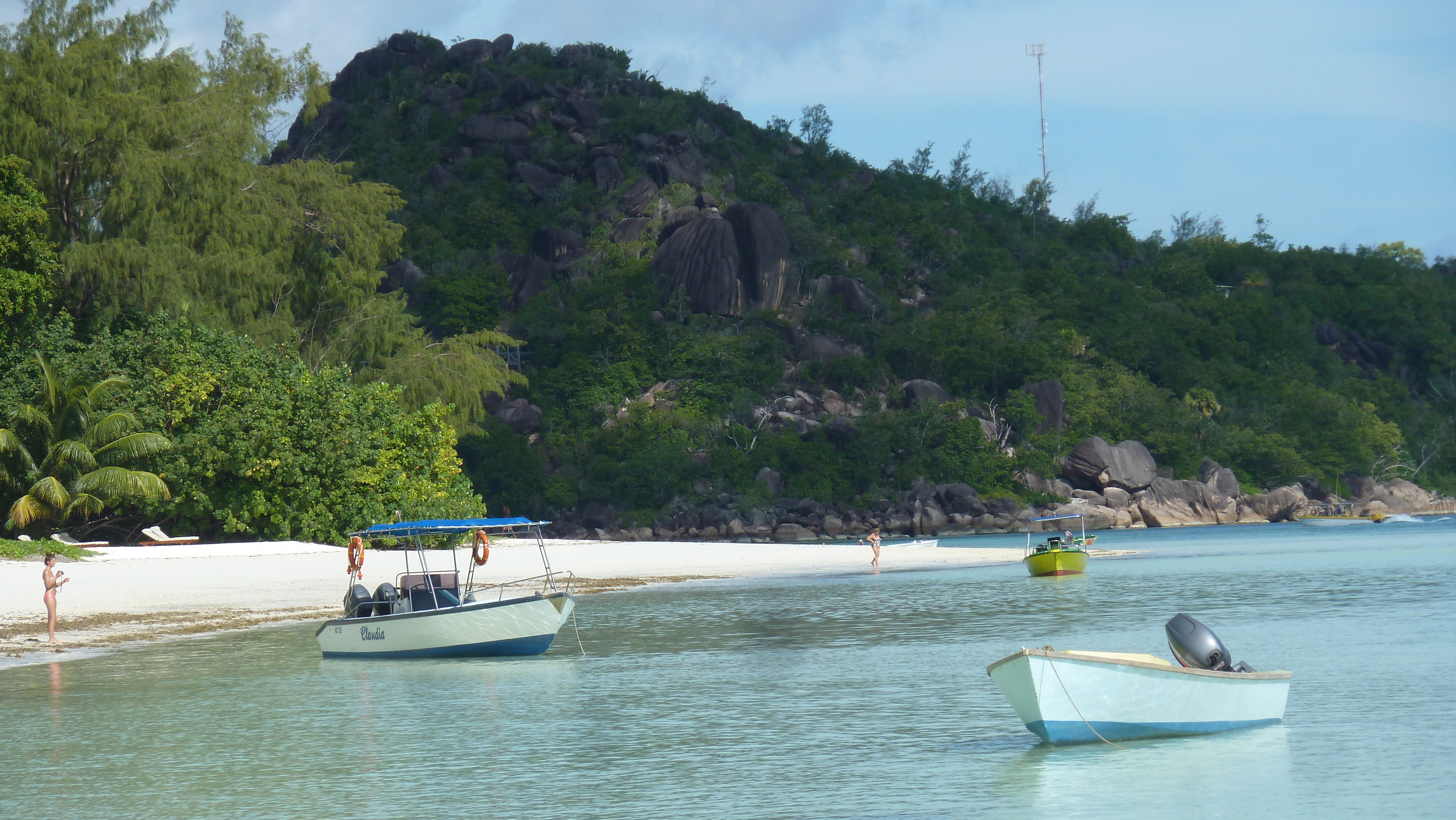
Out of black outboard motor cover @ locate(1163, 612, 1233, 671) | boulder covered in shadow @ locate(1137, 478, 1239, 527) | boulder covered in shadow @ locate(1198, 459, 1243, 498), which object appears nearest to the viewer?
black outboard motor cover @ locate(1163, 612, 1233, 671)

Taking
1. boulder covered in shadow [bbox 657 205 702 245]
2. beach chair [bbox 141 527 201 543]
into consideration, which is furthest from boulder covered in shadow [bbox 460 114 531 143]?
beach chair [bbox 141 527 201 543]

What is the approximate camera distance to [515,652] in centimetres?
2102

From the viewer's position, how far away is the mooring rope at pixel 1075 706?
1216 centimetres

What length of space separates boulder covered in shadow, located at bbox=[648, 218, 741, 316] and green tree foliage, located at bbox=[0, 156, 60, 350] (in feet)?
203

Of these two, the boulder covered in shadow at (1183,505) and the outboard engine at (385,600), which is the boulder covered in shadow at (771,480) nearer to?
the boulder covered in shadow at (1183,505)

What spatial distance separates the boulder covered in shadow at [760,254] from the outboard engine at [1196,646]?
86093 millimetres

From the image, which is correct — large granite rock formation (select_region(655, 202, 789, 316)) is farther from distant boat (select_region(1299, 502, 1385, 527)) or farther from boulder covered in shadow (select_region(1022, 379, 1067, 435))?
distant boat (select_region(1299, 502, 1385, 527))

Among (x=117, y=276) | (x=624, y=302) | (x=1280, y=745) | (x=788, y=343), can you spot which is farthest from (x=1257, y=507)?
(x=1280, y=745)

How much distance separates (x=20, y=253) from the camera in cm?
3803

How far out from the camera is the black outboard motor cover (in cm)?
1297

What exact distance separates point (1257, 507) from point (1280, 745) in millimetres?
84531

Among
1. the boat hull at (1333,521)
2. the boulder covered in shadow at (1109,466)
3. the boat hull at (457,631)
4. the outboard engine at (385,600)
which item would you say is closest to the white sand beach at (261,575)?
the boat hull at (457,631)

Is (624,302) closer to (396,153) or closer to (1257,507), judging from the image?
(396,153)

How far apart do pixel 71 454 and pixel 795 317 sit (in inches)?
2769
